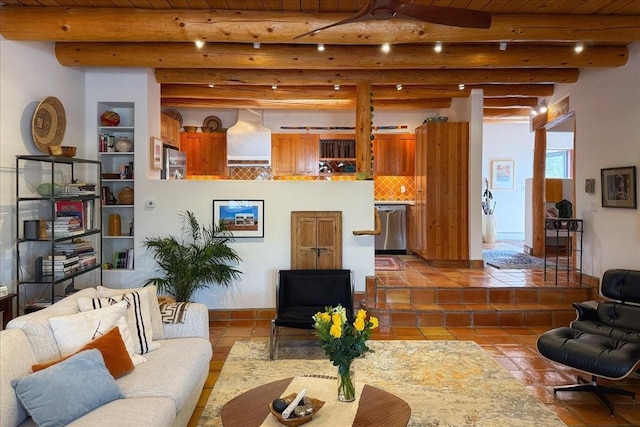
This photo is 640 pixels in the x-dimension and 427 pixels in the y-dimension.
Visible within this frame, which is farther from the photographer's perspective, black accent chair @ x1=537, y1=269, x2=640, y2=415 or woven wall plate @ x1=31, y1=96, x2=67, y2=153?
woven wall plate @ x1=31, y1=96, x2=67, y2=153

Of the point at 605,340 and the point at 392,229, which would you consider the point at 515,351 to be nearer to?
the point at 605,340

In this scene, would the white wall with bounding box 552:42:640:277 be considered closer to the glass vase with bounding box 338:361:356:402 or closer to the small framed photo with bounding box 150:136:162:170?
the glass vase with bounding box 338:361:356:402

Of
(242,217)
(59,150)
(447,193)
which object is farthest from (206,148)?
(447,193)

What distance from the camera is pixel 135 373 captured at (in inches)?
109

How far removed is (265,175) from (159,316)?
551cm

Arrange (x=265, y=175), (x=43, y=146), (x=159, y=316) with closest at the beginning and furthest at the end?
(x=159, y=316), (x=43, y=146), (x=265, y=175)

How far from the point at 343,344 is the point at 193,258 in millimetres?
3042

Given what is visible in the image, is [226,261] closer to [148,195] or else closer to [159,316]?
[148,195]

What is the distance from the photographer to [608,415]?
321 centimetres

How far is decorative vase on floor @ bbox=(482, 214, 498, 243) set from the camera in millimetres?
10188

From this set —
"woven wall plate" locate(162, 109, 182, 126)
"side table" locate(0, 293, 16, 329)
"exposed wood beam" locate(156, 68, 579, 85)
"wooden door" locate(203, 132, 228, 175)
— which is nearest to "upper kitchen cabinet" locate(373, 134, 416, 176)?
"exposed wood beam" locate(156, 68, 579, 85)

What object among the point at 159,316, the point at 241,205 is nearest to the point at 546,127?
the point at 241,205

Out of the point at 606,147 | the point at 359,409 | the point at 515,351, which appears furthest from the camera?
the point at 606,147

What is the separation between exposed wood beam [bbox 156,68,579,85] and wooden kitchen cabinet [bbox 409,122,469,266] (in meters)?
1.12
